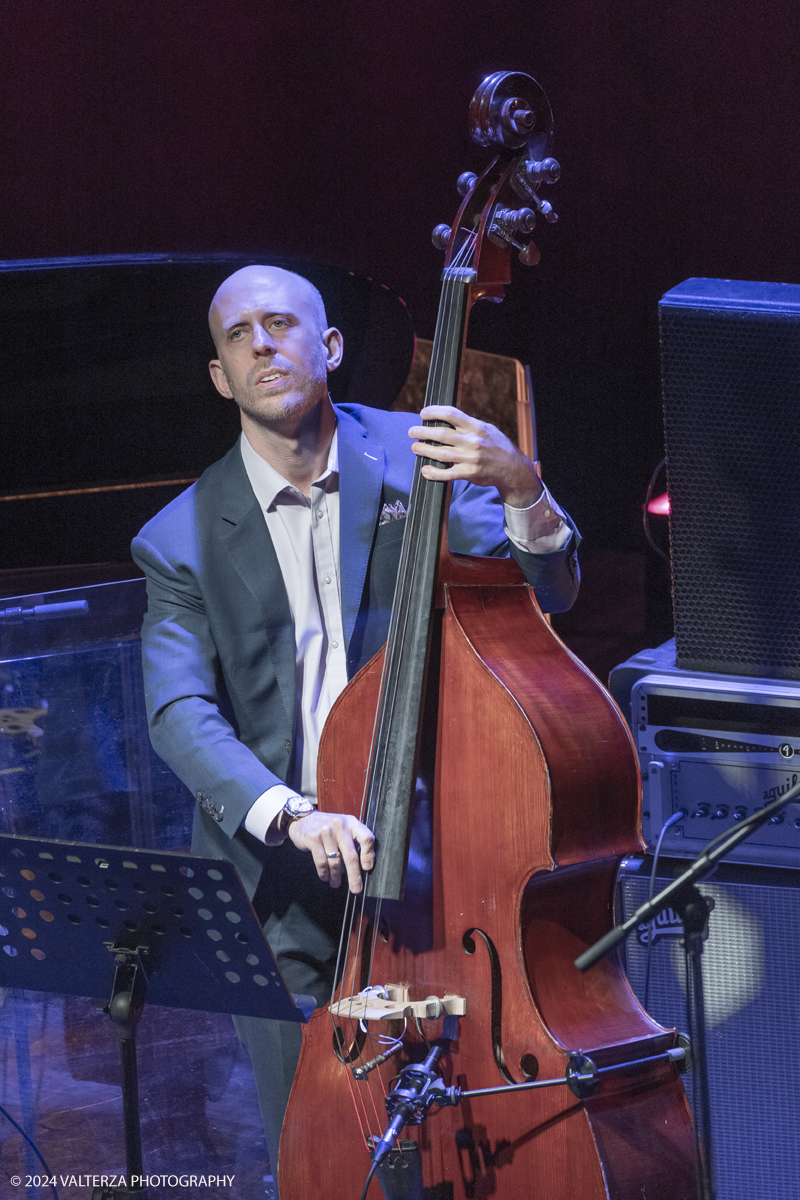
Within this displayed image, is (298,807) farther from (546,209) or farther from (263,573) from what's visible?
(546,209)

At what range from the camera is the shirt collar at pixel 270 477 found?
2057 mm

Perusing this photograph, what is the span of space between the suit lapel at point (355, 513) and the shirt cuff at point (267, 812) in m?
0.28

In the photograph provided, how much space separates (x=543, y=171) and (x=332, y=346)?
504mm

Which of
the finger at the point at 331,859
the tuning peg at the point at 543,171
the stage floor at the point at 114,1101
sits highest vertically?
the tuning peg at the point at 543,171

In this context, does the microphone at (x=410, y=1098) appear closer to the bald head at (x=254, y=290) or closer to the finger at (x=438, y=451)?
the finger at (x=438, y=451)

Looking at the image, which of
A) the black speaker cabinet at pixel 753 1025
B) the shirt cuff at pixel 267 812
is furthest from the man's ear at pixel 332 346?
the black speaker cabinet at pixel 753 1025

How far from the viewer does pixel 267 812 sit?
1.84m

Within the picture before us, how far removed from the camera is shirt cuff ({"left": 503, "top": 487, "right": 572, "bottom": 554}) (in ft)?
5.77

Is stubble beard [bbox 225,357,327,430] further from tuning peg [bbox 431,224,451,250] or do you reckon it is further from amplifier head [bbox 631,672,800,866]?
amplifier head [bbox 631,672,800,866]

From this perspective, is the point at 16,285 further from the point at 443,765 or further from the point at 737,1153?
the point at 737,1153

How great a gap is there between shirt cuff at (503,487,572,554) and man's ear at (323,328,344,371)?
0.46 meters

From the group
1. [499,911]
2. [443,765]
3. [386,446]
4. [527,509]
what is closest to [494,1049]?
[499,911]

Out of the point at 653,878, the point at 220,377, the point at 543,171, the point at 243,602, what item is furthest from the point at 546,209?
the point at 653,878

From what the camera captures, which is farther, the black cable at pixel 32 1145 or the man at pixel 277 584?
the black cable at pixel 32 1145
